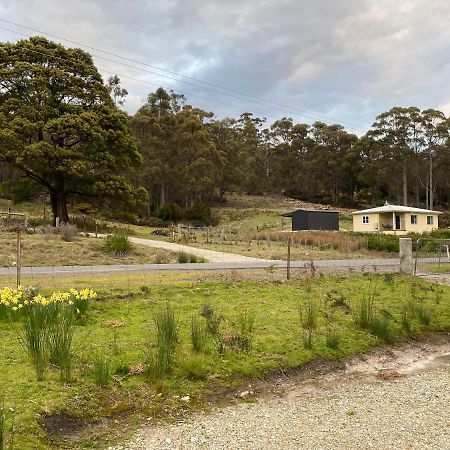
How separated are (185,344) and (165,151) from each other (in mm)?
42891

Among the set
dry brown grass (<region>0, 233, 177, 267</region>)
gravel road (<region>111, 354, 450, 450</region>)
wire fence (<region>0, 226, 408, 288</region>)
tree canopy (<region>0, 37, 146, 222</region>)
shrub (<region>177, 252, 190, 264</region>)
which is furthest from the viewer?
tree canopy (<region>0, 37, 146, 222</region>)

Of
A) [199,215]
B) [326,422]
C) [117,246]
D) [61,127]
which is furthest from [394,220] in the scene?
[326,422]

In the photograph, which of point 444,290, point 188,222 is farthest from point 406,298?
point 188,222

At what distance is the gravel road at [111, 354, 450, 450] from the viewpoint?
4.12 metres

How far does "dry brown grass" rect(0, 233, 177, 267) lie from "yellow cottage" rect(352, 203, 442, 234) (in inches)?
1037

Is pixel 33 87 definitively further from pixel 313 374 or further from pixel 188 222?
pixel 313 374

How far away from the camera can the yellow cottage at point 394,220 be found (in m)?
39.6

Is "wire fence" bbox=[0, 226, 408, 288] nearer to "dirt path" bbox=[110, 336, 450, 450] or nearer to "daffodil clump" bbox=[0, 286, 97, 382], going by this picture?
"daffodil clump" bbox=[0, 286, 97, 382]

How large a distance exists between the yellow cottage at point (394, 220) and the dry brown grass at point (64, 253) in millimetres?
26334

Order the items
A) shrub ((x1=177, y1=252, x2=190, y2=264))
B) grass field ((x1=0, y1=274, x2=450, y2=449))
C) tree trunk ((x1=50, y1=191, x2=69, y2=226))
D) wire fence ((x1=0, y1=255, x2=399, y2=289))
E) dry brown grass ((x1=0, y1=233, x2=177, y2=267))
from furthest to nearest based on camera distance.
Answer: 1. tree trunk ((x1=50, y1=191, x2=69, y2=226))
2. shrub ((x1=177, y1=252, x2=190, y2=264))
3. dry brown grass ((x1=0, y1=233, x2=177, y2=267))
4. wire fence ((x1=0, y1=255, x2=399, y2=289))
5. grass field ((x1=0, y1=274, x2=450, y2=449))

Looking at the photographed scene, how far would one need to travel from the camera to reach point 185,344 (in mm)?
6324

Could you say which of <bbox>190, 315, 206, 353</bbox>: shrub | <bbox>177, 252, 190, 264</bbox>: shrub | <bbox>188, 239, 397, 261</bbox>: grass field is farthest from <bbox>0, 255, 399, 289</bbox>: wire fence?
A: <bbox>188, 239, 397, 261</bbox>: grass field

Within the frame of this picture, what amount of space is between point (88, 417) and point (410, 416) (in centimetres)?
324

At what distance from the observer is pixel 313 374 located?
6.15 metres
